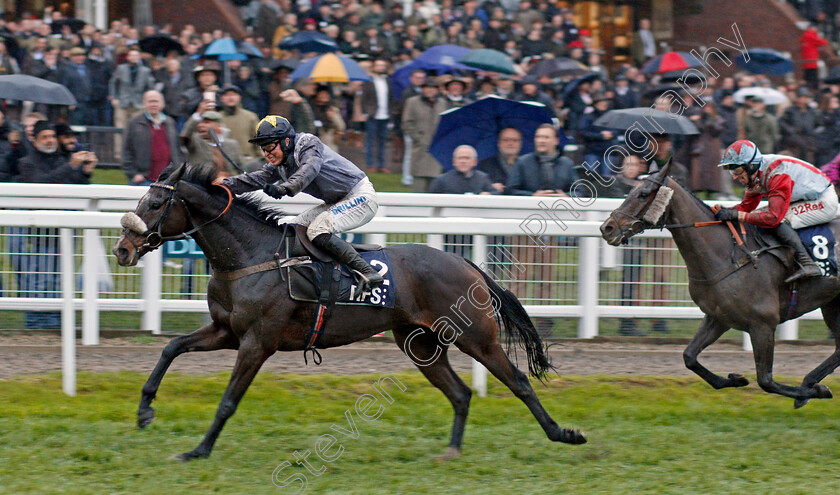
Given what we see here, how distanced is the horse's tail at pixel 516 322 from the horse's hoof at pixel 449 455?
64 cm

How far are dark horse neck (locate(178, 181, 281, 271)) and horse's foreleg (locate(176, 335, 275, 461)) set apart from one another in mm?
410

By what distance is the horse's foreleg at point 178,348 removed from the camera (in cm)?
529

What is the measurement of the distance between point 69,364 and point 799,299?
173 inches

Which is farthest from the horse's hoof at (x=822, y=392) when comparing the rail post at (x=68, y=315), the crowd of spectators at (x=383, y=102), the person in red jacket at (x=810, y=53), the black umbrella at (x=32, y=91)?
the person in red jacket at (x=810, y=53)

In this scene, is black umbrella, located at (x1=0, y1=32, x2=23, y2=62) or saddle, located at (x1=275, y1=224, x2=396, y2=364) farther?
black umbrella, located at (x1=0, y1=32, x2=23, y2=62)

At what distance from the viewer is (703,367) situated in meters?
6.31

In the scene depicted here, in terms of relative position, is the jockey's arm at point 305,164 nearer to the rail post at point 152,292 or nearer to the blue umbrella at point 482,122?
the rail post at point 152,292

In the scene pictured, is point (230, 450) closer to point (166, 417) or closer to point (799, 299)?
point (166, 417)

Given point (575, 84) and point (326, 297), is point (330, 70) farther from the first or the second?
point (326, 297)

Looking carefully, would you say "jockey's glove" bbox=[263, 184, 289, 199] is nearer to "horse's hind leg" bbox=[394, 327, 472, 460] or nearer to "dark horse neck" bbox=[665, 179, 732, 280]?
"horse's hind leg" bbox=[394, 327, 472, 460]

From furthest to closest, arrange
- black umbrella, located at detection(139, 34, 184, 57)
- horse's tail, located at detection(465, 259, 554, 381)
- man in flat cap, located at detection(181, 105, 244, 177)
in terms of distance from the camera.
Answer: black umbrella, located at detection(139, 34, 184, 57), man in flat cap, located at detection(181, 105, 244, 177), horse's tail, located at detection(465, 259, 554, 381)

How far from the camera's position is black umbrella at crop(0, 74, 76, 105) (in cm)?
993

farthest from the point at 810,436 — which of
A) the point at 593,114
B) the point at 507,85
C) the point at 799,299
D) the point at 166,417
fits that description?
the point at 507,85

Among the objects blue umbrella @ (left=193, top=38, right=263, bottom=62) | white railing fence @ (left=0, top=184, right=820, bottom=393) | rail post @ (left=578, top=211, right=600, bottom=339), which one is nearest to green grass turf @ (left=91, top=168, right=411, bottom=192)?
blue umbrella @ (left=193, top=38, right=263, bottom=62)
